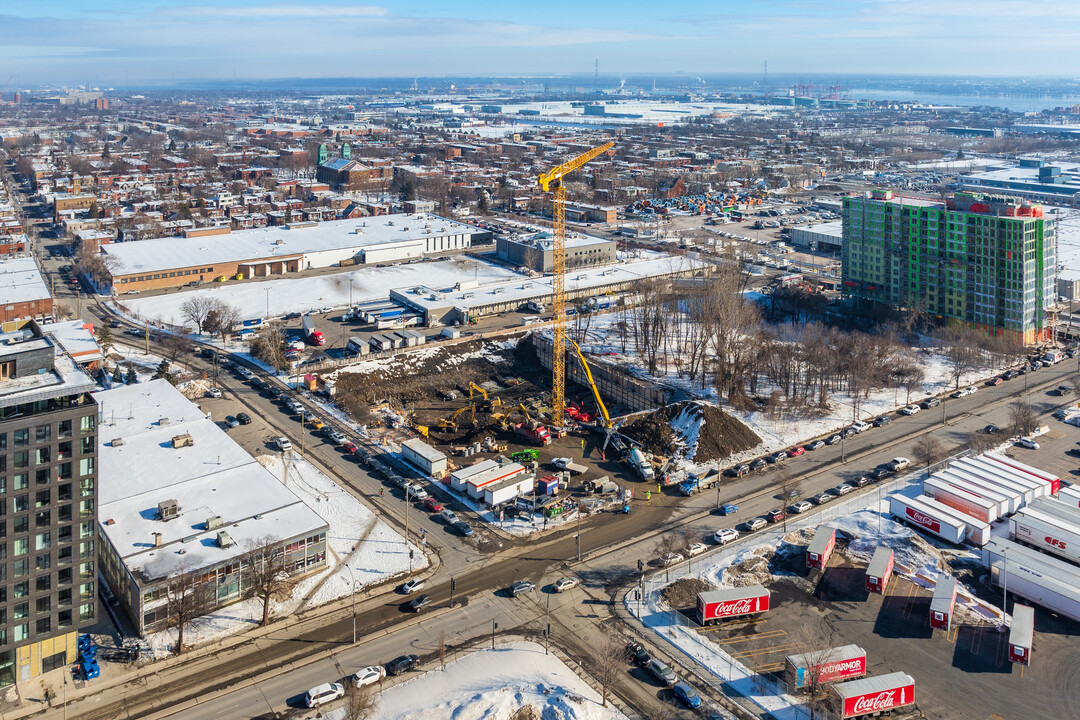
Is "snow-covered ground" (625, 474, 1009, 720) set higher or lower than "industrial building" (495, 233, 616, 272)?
lower

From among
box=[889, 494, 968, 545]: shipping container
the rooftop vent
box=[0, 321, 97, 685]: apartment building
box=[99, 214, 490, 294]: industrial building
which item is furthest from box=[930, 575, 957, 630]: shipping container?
box=[99, 214, 490, 294]: industrial building

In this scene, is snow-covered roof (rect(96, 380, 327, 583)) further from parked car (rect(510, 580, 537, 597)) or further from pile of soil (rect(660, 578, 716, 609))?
pile of soil (rect(660, 578, 716, 609))

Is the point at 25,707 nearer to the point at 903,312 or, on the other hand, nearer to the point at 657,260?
the point at 903,312

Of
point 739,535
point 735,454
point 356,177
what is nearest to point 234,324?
point 735,454

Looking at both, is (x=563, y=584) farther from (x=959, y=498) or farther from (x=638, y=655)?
(x=959, y=498)

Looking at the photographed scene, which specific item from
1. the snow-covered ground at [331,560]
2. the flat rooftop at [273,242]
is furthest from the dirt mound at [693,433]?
the flat rooftop at [273,242]
